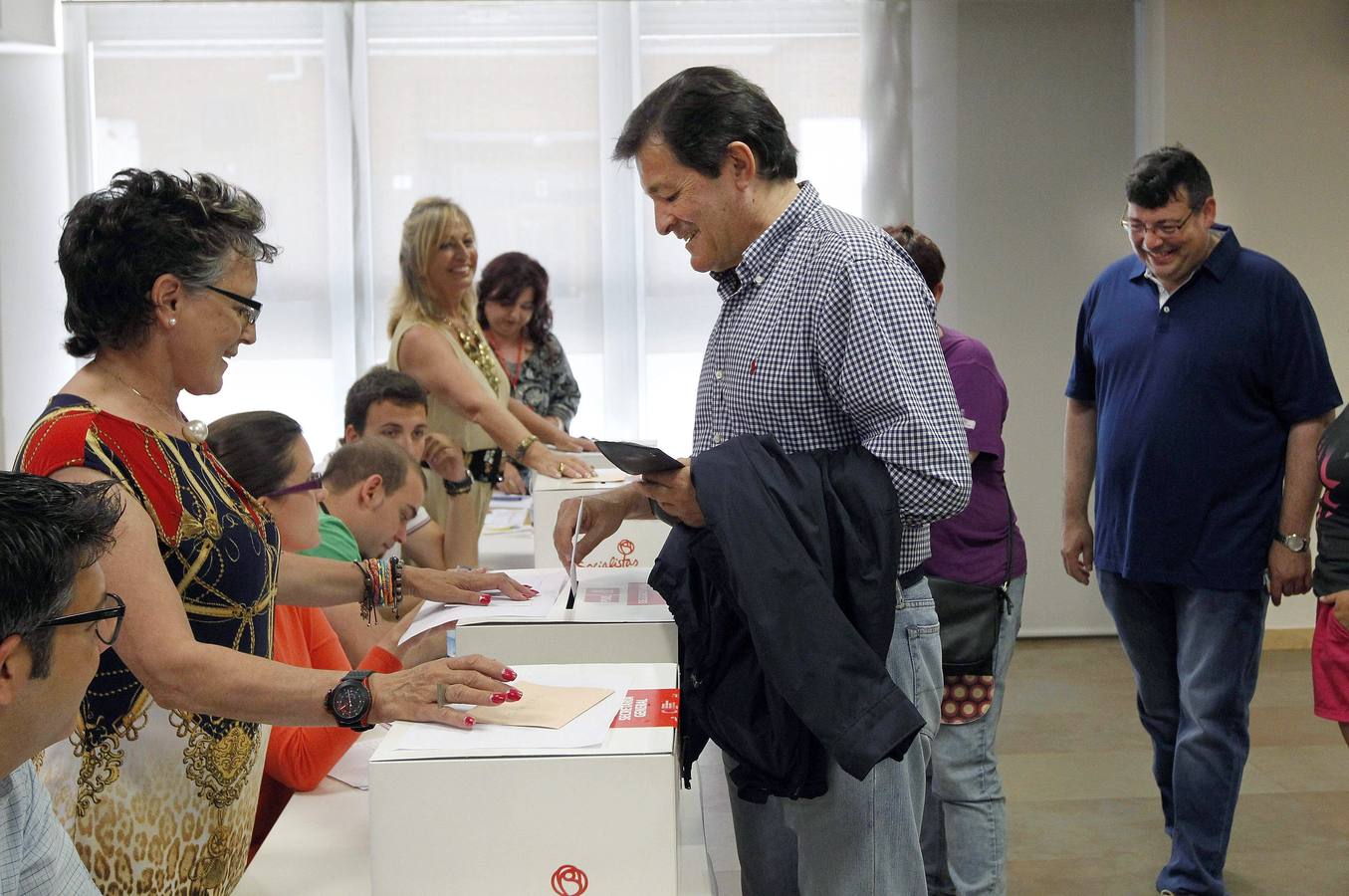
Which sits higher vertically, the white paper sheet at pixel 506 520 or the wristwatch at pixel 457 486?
the wristwatch at pixel 457 486

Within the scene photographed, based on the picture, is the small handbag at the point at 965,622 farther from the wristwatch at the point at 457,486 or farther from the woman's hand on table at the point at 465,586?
the wristwatch at the point at 457,486

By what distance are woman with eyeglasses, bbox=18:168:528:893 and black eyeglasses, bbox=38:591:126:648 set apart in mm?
219

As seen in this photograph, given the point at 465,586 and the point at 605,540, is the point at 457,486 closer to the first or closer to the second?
the point at 605,540

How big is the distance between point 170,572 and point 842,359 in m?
0.78

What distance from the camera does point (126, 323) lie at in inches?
56.6

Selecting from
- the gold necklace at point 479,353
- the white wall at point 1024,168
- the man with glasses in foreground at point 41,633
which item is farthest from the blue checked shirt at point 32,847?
the white wall at point 1024,168

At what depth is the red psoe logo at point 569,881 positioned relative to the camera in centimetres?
113

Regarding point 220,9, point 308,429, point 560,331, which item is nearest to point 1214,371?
point 560,331

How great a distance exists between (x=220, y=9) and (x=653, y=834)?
16.7 ft

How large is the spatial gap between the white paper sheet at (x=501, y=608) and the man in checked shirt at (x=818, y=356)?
130mm

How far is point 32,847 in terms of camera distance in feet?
3.46

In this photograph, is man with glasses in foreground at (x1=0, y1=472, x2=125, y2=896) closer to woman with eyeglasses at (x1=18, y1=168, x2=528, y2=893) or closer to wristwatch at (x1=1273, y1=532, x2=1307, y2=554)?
woman with eyeglasses at (x1=18, y1=168, x2=528, y2=893)

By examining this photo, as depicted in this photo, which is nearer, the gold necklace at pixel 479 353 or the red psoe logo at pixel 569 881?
the red psoe logo at pixel 569 881

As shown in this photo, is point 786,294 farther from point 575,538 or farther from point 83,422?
point 83,422
